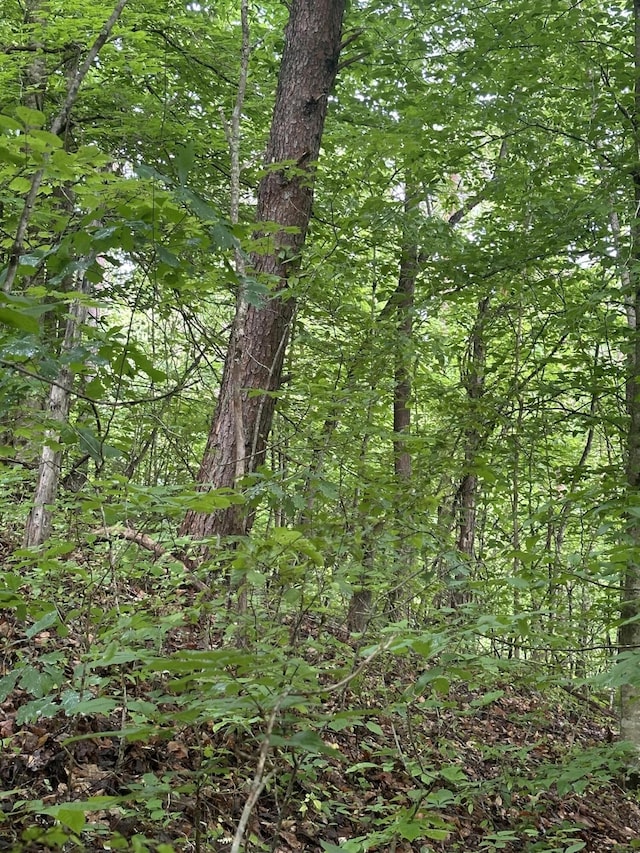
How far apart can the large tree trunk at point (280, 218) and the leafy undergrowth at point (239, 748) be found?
1250 mm

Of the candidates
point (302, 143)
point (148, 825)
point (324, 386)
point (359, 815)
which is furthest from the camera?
point (302, 143)

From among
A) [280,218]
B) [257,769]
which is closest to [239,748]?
[257,769]

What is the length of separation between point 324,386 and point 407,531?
3.59 ft

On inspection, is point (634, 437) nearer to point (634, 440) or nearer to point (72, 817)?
point (634, 440)

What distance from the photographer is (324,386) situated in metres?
4.39

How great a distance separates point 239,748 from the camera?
3465 millimetres

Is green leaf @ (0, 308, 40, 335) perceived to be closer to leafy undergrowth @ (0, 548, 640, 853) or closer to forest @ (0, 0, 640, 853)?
forest @ (0, 0, 640, 853)

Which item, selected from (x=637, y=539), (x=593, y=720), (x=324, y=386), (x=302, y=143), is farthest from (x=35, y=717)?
(x=593, y=720)

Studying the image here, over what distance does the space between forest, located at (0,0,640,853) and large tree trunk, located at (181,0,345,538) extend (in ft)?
0.09

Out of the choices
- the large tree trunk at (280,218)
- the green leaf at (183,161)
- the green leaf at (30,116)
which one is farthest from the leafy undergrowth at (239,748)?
the green leaf at (30,116)

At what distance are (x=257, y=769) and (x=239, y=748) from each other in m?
1.90

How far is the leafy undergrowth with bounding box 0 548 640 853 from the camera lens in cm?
213

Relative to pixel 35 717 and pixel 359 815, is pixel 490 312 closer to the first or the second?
pixel 359 815

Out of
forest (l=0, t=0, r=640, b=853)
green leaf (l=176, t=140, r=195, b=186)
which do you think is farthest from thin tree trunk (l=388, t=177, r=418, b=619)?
green leaf (l=176, t=140, r=195, b=186)
